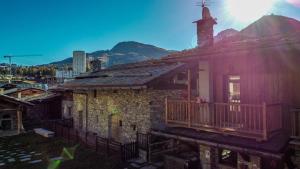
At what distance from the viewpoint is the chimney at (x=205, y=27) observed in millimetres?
12922

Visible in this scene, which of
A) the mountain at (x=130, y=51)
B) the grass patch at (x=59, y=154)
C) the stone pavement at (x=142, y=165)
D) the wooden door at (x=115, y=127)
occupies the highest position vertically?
the mountain at (x=130, y=51)

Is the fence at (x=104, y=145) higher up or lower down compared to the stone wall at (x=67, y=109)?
lower down

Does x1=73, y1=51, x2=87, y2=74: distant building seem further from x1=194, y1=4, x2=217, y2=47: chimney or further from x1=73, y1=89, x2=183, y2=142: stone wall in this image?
x1=194, y1=4, x2=217, y2=47: chimney

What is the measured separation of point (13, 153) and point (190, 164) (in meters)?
11.1

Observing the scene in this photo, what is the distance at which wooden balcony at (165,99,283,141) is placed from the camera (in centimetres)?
789

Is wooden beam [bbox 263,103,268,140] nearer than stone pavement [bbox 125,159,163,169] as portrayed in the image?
Yes

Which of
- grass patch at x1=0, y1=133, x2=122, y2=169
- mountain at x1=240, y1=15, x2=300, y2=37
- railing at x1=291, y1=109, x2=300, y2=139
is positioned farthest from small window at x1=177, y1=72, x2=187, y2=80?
railing at x1=291, y1=109, x2=300, y2=139

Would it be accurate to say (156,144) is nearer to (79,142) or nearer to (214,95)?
(214,95)

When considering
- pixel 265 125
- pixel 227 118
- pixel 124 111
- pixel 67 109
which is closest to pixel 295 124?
pixel 265 125

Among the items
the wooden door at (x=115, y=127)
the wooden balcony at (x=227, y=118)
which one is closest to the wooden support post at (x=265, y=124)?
the wooden balcony at (x=227, y=118)

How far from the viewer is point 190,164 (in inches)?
404

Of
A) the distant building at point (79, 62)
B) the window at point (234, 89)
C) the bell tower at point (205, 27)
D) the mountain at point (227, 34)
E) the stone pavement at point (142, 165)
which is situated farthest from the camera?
the distant building at point (79, 62)

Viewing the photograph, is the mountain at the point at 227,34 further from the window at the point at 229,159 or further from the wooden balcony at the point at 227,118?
the window at the point at 229,159

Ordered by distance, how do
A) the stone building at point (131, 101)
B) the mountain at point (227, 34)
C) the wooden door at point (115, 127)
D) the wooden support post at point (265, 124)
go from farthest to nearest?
the wooden door at point (115, 127)
the mountain at point (227, 34)
the stone building at point (131, 101)
the wooden support post at point (265, 124)
